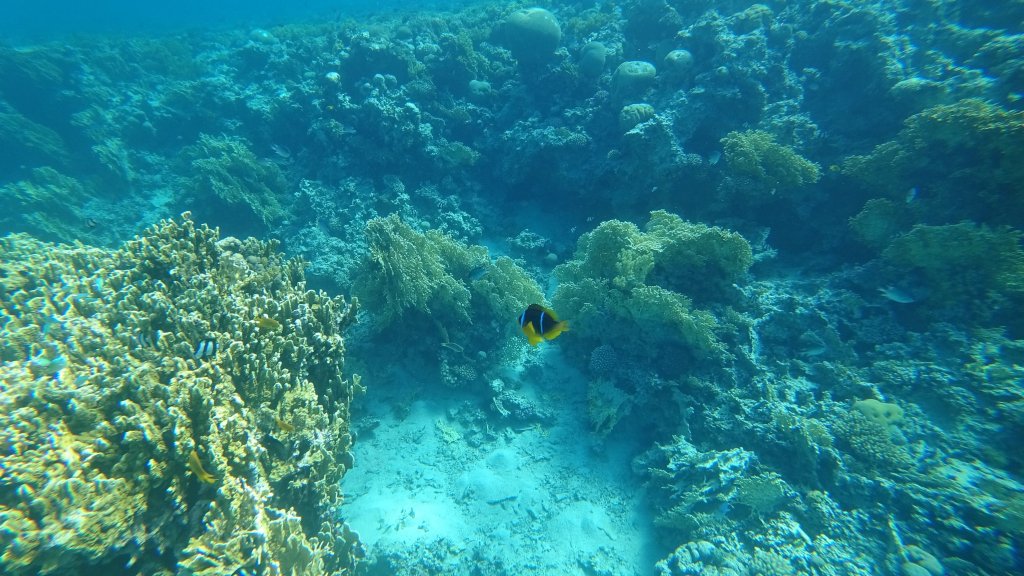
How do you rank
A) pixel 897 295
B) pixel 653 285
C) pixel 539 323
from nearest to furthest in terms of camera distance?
pixel 539 323
pixel 897 295
pixel 653 285

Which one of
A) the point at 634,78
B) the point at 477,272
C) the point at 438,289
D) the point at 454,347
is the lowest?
the point at 454,347

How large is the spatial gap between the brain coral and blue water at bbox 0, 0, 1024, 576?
28mm

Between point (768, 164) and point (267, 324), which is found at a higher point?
point (768, 164)

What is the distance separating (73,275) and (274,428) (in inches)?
163

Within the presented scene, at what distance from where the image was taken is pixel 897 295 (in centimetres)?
547

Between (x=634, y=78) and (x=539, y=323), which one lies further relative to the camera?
(x=634, y=78)

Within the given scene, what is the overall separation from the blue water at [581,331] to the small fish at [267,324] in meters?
0.04

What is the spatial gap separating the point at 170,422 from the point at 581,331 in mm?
5061

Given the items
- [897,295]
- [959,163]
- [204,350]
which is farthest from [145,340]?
[959,163]

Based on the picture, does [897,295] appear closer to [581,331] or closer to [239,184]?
[581,331]

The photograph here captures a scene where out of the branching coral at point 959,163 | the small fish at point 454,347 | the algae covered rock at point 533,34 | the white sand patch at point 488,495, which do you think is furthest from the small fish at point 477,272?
the algae covered rock at point 533,34

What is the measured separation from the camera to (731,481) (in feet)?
16.0

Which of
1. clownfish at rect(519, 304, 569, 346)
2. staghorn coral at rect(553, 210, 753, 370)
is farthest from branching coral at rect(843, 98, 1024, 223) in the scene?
clownfish at rect(519, 304, 569, 346)

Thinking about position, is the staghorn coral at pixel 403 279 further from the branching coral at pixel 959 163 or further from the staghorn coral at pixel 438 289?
the branching coral at pixel 959 163
